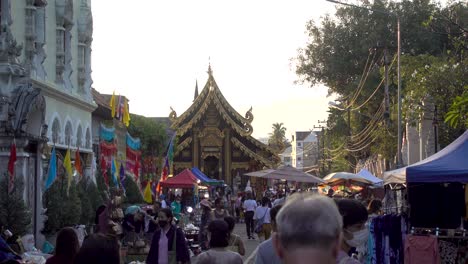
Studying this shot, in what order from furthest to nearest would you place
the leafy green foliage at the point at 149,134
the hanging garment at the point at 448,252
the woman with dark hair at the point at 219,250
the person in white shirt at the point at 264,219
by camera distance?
the leafy green foliage at the point at 149,134 → the person in white shirt at the point at 264,219 → the hanging garment at the point at 448,252 → the woman with dark hair at the point at 219,250


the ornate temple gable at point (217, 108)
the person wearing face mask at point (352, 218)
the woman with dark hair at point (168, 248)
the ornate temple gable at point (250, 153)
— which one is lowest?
the woman with dark hair at point (168, 248)

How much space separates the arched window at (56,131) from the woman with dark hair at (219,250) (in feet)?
53.2

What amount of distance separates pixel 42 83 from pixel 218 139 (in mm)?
35600

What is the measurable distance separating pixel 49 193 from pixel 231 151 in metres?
37.5

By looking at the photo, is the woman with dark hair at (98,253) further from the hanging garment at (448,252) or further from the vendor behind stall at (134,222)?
the vendor behind stall at (134,222)

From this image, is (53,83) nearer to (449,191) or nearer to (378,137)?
(449,191)

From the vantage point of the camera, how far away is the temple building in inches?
2218

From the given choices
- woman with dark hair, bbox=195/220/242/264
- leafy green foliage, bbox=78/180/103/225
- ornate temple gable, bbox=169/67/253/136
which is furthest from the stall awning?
woman with dark hair, bbox=195/220/242/264

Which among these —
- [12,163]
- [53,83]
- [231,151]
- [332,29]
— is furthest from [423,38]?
[12,163]

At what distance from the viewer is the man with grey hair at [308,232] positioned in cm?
324

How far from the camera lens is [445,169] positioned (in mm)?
12680

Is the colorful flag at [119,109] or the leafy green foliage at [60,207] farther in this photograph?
the colorful flag at [119,109]

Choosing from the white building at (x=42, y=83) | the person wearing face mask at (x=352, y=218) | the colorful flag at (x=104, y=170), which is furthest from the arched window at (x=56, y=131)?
the person wearing face mask at (x=352, y=218)

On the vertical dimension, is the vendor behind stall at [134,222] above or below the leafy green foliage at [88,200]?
below
